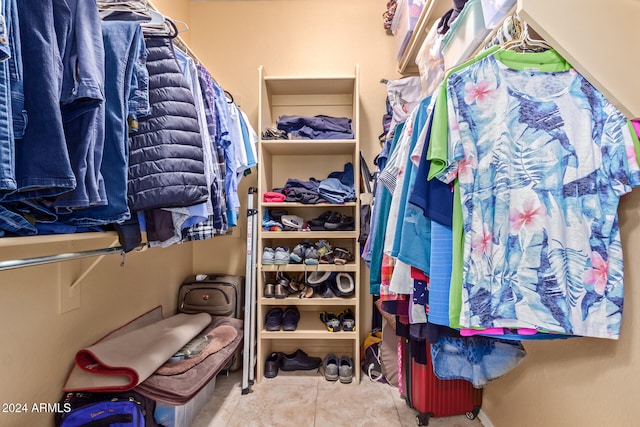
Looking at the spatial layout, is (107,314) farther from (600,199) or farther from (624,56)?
(624,56)

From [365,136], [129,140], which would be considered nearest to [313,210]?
[365,136]

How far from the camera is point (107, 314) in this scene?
1.44 meters

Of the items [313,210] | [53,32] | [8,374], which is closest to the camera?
[53,32]

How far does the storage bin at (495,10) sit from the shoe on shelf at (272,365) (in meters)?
2.05

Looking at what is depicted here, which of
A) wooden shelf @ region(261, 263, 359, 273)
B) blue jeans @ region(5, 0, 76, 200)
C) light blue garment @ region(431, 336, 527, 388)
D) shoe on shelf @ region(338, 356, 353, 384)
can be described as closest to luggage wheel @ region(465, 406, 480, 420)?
light blue garment @ region(431, 336, 527, 388)

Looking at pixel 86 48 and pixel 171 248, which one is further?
pixel 171 248

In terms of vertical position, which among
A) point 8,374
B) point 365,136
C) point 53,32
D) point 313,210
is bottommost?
point 8,374

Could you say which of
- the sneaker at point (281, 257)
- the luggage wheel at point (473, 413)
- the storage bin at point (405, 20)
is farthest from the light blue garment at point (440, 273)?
the storage bin at point (405, 20)

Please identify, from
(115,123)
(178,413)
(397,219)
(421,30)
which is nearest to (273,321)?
(178,413)

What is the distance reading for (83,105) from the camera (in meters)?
0.69

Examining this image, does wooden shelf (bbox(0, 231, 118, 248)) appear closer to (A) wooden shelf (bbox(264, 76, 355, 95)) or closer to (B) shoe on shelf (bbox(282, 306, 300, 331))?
(B) shoe on shelf (bbox(282, 306, 300, 331))

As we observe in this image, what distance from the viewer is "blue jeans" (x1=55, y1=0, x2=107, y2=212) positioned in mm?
663

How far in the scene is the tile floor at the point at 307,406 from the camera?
5.01ft

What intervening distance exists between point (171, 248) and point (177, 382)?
95 cm
